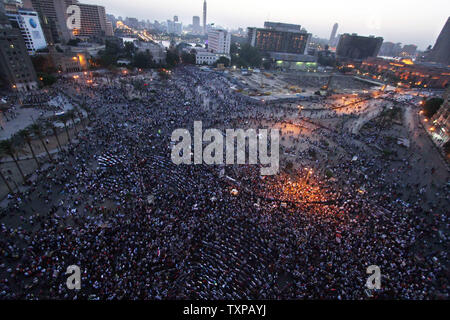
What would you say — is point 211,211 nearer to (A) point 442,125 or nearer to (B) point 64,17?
(A) point 442,125

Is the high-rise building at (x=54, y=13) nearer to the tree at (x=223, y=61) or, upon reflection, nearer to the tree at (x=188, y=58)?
the tree at (x=188, y=58)

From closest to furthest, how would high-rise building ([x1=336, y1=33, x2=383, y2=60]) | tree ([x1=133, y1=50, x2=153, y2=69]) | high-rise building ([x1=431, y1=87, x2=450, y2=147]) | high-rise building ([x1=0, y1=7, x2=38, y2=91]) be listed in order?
high-rise building ([x1=431, y1=87, x2=450, y2=147]), high-rise building ([x1=0, y1=7, x2=38, y2=91]), tree ([x1=133, y1=50, x2=153, y2=69]), high-rise building ([x1=336, y1=33, x2=383, y2=60])

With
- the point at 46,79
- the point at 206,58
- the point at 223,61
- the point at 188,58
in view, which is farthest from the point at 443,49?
→ the point at 46,79

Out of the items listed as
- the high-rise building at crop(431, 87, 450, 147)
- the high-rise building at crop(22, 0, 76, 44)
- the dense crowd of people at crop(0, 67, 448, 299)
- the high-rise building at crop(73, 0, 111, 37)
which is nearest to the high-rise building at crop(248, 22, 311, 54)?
the high-rise building at crop(73, 0, 111, 37)

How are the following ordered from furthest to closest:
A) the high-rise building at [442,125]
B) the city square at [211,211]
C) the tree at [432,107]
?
1. the tree at [432,107]
2. the high-rise building at [442,125]
3. the city square at [211,211]

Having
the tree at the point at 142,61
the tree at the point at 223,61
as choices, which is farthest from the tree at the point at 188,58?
the tree at the point at 142,61

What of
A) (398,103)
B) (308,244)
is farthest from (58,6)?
(398,103)

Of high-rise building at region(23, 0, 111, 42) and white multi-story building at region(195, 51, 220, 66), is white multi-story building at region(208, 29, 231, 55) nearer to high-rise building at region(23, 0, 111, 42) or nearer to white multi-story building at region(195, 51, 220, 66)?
white multi-story building at region(195, 51, 220, 66)
